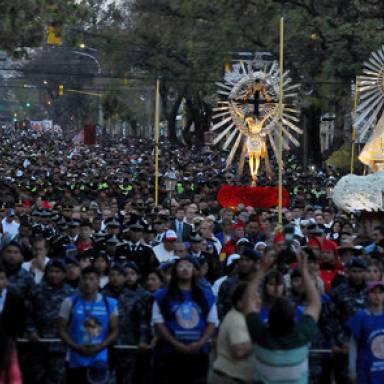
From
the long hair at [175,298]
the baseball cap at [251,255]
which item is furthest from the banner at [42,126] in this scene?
the long hair at [175,298]

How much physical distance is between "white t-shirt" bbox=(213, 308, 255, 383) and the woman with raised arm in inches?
4.9

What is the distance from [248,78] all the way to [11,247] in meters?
14.9

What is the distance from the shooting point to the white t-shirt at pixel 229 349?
9617 mm

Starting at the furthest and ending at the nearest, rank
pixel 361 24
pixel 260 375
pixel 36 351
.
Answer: pixel 361 24 → pixel 36 351 → pixel 260 375

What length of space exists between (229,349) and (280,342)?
0.52 metres

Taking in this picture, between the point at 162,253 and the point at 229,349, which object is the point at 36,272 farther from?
the point at 229,349

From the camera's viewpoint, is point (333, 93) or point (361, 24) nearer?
point (361, 24)

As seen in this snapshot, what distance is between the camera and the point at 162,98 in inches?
2844

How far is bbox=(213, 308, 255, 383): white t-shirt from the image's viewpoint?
31.6 feet

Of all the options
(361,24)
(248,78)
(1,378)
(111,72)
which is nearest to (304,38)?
(361,24)

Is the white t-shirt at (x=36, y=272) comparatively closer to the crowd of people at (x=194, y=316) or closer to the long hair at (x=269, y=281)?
the crowd of people at (x=194, y=316)

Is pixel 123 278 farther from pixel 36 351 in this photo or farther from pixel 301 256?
pixel 301 256

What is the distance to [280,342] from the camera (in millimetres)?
9297

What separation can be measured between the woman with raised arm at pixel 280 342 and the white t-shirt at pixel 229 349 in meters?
0.12
